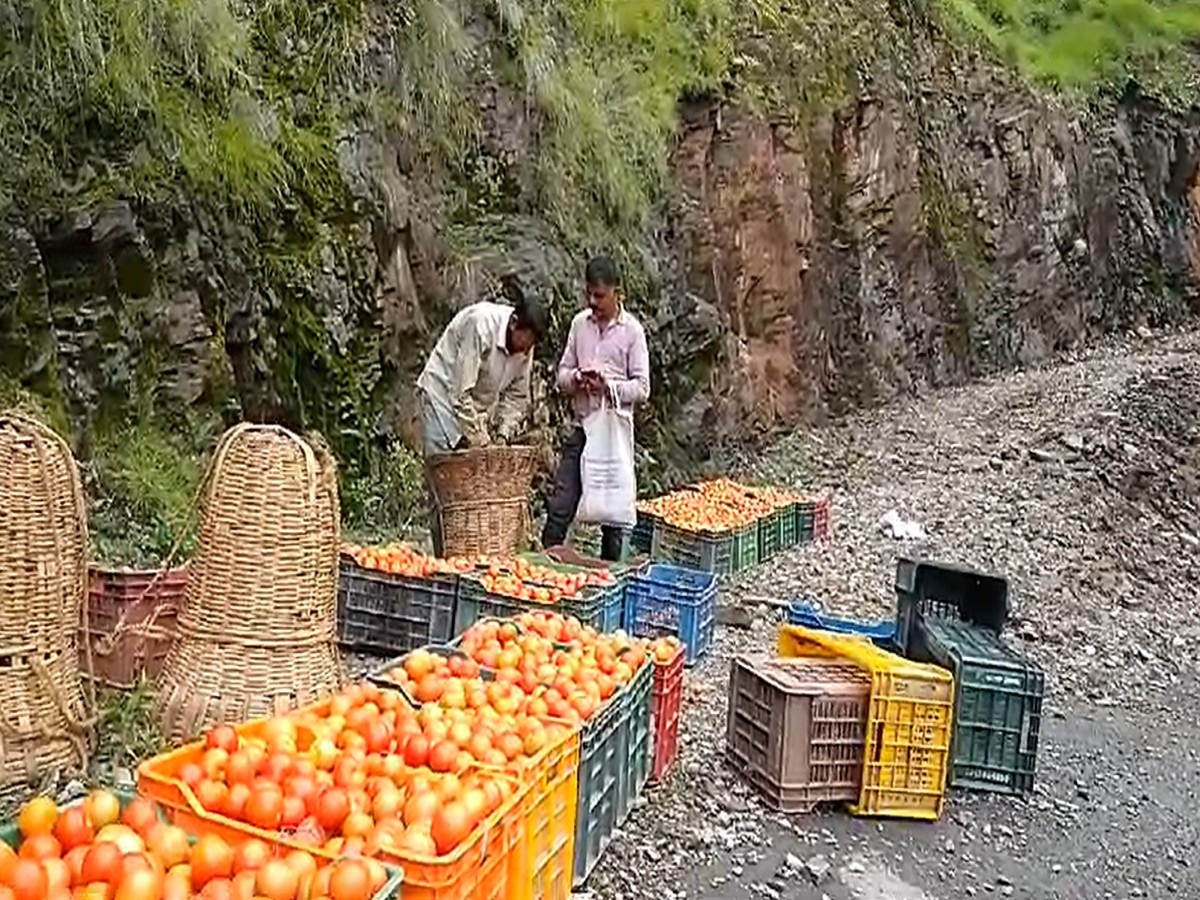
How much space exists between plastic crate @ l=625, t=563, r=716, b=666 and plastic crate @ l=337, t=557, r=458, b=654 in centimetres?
88

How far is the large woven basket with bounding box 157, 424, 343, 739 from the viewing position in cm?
416

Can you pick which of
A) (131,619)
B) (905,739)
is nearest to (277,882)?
(131,619)

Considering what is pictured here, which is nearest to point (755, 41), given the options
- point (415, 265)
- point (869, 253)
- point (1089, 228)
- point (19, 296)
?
point (869, 253)

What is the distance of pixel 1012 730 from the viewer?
5.07 meters

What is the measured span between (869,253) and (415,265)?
23.5 ft

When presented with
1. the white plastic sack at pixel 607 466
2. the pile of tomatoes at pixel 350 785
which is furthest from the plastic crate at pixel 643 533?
the pile of tomatoes at pixel 350 785

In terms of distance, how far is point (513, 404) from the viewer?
22.1ft

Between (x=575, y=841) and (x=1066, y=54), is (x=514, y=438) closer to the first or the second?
(x=575, y=841)

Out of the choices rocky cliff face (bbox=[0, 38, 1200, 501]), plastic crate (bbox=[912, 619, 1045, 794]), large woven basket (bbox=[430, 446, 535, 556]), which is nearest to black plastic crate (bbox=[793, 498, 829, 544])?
rocky cliff face (bbox=[0, 38, 1200, 501])

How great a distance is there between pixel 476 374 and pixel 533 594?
1.42 metres

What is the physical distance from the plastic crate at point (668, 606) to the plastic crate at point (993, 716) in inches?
50.7

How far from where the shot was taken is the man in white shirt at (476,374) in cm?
646

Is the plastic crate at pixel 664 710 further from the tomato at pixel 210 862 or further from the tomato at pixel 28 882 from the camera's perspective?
the tomato at pixel 28 882

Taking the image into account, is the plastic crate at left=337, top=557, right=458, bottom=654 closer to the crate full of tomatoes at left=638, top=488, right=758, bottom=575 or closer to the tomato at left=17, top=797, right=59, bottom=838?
the crate full of tomatoes at left=638, top=488, right=758, bottom=575
